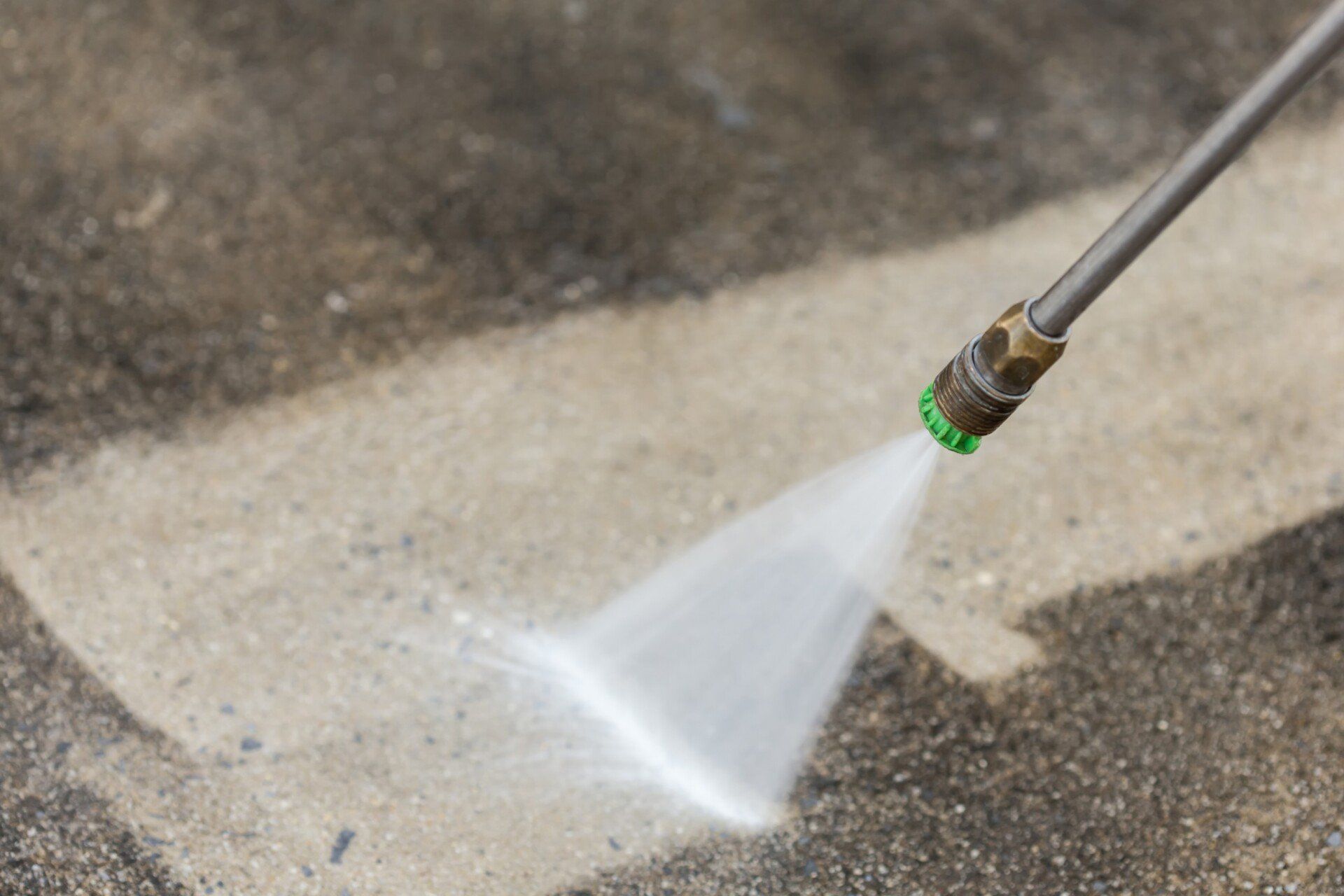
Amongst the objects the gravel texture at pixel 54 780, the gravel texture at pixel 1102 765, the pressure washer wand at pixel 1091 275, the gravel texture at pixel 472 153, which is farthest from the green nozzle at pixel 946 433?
the gravel texture at pixel 54 780

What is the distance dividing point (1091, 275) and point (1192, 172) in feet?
0.65

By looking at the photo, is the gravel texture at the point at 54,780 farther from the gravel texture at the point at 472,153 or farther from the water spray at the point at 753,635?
the water spray at the point at 753,635

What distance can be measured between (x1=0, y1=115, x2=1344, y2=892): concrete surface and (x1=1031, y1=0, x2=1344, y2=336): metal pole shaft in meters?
→ 1.12

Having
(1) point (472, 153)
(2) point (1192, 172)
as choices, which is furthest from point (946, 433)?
(1) point (472, 153)

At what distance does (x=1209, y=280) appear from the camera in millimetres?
3301

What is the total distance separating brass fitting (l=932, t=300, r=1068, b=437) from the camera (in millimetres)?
1693

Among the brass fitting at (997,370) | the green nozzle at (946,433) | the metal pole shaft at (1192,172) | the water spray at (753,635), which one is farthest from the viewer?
the water spray at (753,635)

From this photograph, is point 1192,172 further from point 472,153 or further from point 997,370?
point 472,153

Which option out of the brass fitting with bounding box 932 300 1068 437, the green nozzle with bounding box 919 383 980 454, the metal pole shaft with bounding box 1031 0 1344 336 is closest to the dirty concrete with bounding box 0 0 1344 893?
the green nozzle with bounding box 919 383 980 454

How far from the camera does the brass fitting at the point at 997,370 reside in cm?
169

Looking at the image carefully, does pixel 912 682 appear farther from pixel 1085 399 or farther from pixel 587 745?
pixel 1085 399

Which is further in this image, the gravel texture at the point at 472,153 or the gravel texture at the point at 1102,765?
the gravel texture at the point at 472,153

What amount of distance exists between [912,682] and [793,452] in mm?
735

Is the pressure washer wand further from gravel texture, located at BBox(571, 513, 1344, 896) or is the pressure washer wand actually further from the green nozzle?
gravel texture, located at BBox(571, 513, 1344, 896)
